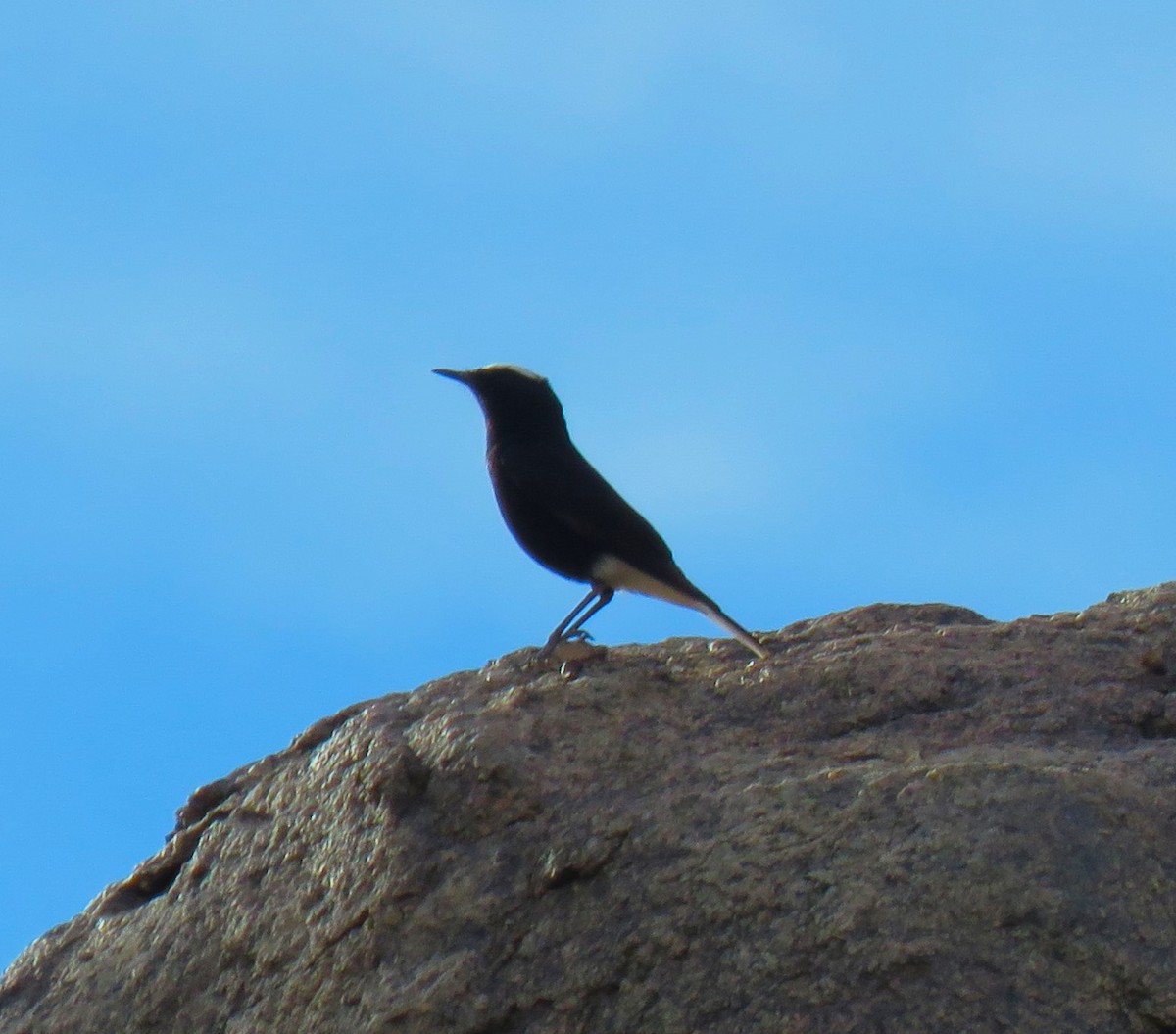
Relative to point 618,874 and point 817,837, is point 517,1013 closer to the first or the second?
point 618,874

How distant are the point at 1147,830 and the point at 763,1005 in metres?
1.29

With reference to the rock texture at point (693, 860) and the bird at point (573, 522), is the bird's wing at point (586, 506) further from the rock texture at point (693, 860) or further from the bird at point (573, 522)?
the rock texture at point (693, 860)

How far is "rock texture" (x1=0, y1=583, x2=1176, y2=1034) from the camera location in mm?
4328

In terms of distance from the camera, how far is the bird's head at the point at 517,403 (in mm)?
8062

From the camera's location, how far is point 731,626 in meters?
6.71

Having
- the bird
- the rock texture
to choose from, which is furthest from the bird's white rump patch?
the rock texture

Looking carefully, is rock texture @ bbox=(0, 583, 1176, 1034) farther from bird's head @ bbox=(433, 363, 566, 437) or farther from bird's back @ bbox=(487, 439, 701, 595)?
bird's head @ bbox=(433, 363, 566, 437)

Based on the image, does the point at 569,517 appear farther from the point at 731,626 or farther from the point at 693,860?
the point at 693,860

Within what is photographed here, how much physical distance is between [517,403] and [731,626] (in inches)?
79.0

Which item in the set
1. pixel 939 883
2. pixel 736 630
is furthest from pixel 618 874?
pixel 736 630

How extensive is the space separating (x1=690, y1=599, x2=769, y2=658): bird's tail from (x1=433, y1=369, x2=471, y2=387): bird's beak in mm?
1895

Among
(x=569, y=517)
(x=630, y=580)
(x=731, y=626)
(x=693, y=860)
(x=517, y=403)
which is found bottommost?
(x=693, y=860)

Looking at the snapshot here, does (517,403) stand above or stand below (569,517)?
above

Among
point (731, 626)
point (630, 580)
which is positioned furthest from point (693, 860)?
point (630, 580)
